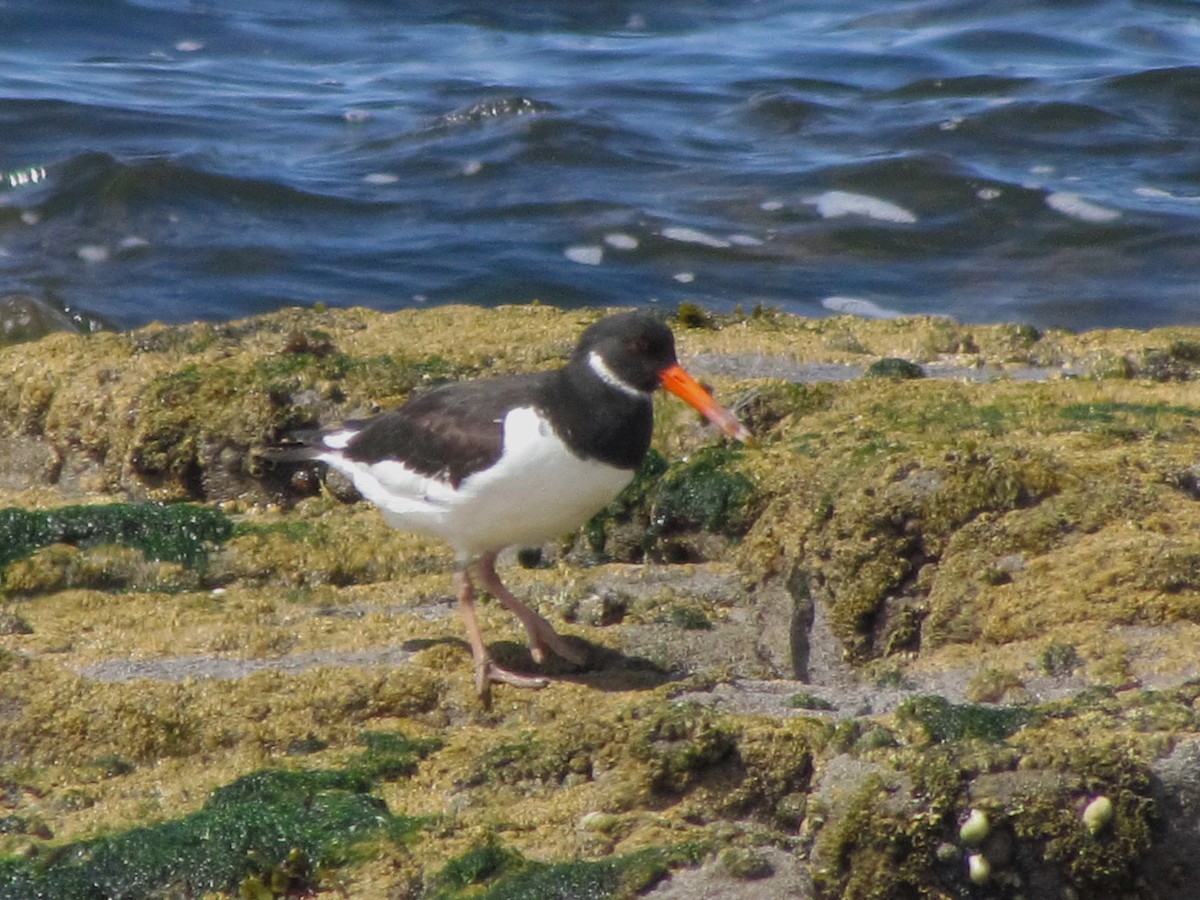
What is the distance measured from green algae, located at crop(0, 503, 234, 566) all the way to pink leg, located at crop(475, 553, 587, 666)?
3.82ft

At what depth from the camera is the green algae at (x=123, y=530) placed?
5.66 meters

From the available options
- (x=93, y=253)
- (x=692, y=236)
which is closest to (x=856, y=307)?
(x=692, y=236)

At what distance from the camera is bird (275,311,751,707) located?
15.7 feet

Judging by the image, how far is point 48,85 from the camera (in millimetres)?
14562

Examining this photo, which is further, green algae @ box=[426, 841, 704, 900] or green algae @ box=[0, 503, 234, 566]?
green algae @ box=[0, 503, 234, 566]

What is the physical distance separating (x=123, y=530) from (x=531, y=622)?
1.76 meters

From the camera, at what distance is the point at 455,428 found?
502 centimetres

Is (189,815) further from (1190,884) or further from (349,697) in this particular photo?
(1190,884)

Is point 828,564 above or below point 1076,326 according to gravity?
above

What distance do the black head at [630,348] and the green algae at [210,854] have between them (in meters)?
1.74

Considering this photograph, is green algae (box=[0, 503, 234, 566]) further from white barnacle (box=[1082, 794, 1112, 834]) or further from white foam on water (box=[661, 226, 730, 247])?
white foam on water (box=[661, 226, 730, 247])

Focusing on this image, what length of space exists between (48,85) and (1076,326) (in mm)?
9511

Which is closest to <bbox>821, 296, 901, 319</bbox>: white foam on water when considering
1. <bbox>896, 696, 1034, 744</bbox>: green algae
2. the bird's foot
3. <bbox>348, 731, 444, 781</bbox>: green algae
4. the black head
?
the black head

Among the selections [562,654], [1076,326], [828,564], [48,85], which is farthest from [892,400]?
[48,85]
